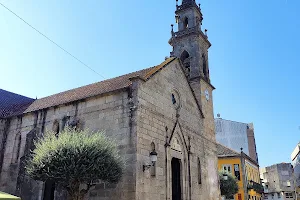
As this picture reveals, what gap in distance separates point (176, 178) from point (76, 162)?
700 centimetres

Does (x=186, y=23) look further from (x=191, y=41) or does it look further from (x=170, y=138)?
(x=170, y=138)

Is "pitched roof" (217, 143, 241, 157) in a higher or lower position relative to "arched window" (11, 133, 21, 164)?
higher

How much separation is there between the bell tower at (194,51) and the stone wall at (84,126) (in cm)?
880

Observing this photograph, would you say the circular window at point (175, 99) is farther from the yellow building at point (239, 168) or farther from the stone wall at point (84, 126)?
the yellow building at point (239, 168)

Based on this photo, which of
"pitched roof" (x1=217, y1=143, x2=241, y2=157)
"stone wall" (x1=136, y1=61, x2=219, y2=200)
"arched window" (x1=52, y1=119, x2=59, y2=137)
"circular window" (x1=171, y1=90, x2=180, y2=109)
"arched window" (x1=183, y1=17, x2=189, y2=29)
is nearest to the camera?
"stone wall" (x1=136, y1=61, x2=219, y2=200)

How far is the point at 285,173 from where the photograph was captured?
56281mm

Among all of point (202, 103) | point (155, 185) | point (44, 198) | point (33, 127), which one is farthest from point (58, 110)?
point (202, 103)

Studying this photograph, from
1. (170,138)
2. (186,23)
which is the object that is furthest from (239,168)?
(170,138)

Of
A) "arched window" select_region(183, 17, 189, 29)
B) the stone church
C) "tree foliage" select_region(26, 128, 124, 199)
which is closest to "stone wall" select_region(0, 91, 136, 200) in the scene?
the stone church

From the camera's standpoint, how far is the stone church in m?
12.3

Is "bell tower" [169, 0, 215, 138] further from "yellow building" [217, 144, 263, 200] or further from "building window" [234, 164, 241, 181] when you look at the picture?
"building window" [234, 164, 241, 181]

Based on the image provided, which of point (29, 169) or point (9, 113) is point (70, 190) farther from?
point (9, 113)

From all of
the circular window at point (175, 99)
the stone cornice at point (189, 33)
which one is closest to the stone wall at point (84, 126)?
the circular window at point (175, 99)

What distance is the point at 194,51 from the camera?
22.2m
